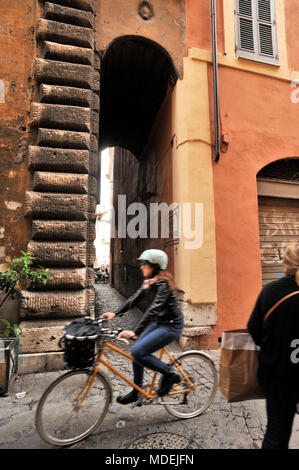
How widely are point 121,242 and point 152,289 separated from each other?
10531 mm

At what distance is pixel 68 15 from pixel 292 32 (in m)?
4.94

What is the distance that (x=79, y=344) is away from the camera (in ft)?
7.23

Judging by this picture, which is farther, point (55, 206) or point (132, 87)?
point (132, 87)

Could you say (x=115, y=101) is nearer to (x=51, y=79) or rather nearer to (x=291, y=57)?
(x=51, y=79)

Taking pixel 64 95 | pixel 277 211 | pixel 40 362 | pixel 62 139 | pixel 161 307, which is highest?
pixel 64 95

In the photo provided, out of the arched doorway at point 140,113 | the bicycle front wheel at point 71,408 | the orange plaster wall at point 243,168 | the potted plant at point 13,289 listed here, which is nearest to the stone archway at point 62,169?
the potted plant at point 13,289

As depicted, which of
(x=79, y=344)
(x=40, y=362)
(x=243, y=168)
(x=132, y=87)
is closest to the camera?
(x=79, y=344)

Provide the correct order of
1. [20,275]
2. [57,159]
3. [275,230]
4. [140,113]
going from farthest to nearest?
[140,113] < [275,230] < [57,159] < [20,275]

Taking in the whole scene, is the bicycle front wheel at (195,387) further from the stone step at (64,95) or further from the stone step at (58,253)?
the stone step at (64,95)

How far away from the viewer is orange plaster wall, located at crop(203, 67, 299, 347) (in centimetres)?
491

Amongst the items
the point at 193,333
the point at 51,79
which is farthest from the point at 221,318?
the point at 51,79

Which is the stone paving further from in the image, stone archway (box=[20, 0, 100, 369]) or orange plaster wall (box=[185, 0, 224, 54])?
orange plaster wall (box=[185, 0, 224, 54])

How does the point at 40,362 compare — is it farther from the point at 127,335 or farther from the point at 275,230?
the point at 275,230

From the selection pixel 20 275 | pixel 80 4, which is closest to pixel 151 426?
pixel 20 275
